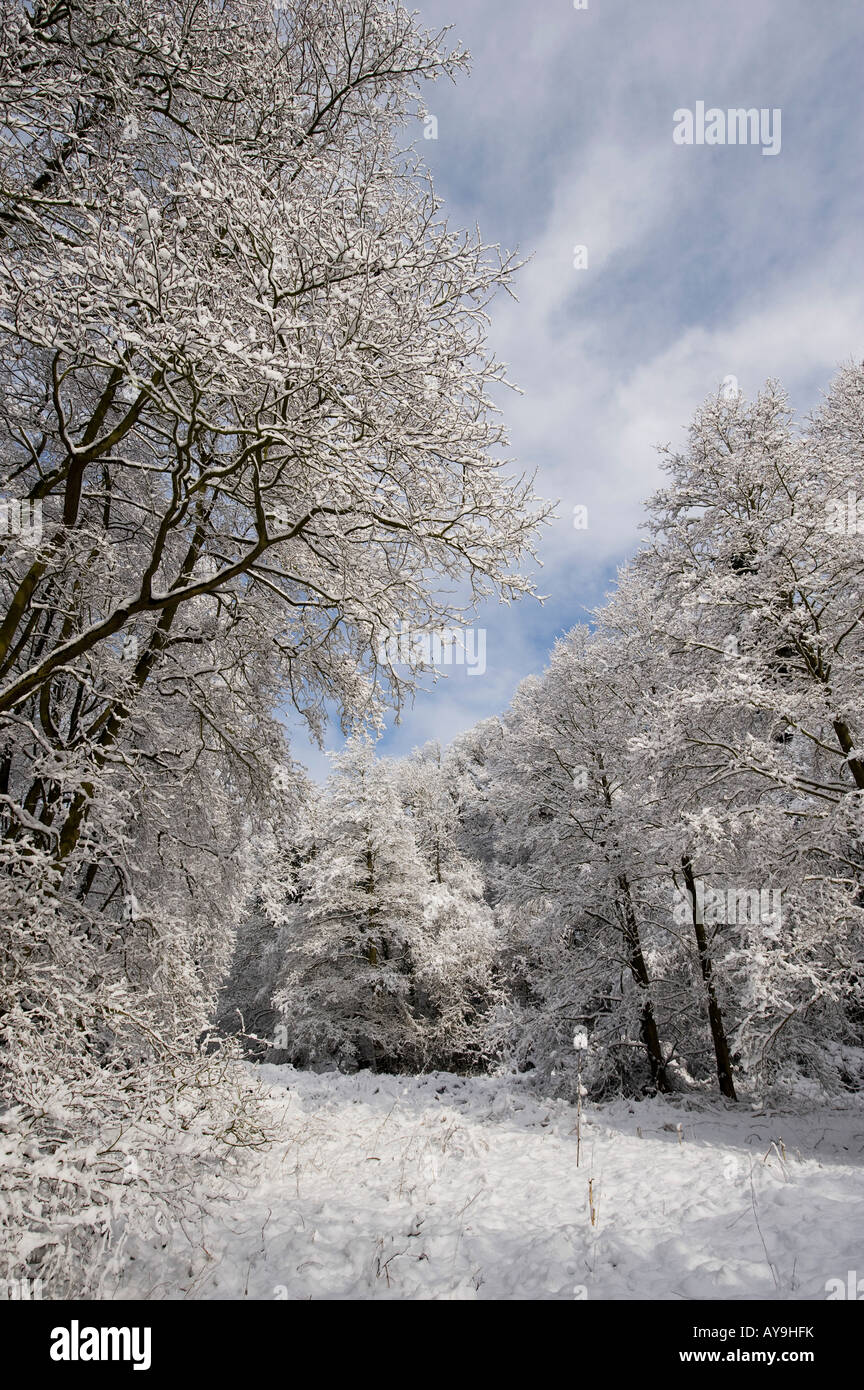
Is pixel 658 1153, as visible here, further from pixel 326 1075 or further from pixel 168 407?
pixel 168 407

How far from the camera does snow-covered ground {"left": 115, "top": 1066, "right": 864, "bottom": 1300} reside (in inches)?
148

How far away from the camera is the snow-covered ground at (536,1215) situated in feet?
12.3

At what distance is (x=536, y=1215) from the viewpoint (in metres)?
5.11

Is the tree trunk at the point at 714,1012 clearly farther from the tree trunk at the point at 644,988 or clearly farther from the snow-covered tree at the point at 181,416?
the snow-covered tree at the point at 181,416

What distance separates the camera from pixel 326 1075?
512 inches

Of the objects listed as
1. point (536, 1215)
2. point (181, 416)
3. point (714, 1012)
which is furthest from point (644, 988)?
point (181, 416)

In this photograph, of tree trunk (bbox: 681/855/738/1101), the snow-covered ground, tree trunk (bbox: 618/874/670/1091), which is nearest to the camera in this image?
the snow-covered ground

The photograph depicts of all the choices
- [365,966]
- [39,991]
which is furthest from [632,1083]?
[39,991]

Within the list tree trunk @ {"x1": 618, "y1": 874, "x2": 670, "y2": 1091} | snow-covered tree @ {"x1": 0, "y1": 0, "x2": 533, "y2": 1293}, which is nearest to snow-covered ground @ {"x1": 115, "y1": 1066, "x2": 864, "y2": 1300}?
snow-covered tree @ {"x1": 0, "y1": 0, "x2": 533, "y2": 1293}

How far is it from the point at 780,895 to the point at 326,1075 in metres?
10.4

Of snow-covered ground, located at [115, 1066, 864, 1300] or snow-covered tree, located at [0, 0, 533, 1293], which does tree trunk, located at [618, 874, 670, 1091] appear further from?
snow-covered tree, located at [0, 0, 533, 1293]

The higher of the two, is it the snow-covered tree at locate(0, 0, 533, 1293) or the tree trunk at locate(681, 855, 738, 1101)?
the snow-covered tree at locate(0, 0, 533, 1293)

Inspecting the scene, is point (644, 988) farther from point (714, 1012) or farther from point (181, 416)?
point (181, 416)

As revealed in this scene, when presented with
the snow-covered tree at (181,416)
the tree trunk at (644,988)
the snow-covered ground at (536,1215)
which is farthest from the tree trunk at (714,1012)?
the snow-covered tree at (181,416)
